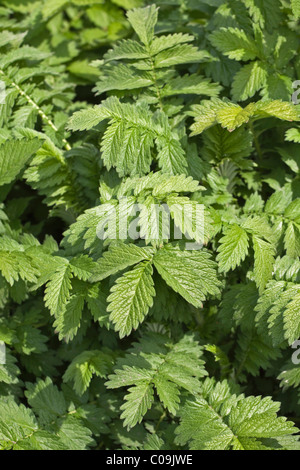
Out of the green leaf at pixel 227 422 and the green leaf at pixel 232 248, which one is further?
the green leaf at pixel 232 248

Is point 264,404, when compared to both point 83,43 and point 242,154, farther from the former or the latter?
point 83,43

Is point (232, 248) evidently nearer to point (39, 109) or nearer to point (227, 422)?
point (227, 422)

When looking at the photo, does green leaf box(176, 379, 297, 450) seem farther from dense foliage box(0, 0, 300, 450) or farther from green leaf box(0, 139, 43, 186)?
green leaf box(0, 139, 43, 186)

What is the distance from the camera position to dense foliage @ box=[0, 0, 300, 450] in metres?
2.19

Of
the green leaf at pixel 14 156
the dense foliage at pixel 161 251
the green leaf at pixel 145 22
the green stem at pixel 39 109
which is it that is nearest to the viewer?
the dense foliage at pixel 161 251

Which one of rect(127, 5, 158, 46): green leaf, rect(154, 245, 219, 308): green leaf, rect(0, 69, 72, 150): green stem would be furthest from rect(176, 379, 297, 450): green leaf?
rect(127, 5, 158, 46): green leaf

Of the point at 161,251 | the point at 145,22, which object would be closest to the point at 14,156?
the point at 161,251

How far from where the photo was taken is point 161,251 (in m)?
2.22

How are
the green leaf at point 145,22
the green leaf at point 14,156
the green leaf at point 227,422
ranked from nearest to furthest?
the green leaf at point 227,422 < the green leaf at point 14,156 < the green leaf at point 145,22

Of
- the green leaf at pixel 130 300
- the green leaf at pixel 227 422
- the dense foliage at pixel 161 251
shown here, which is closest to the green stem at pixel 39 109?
the dense foliage at pixel 161 251

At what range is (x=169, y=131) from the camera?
2.50 meters

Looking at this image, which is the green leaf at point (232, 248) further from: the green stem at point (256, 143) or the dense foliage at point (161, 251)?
the green stem at point (256, 143)

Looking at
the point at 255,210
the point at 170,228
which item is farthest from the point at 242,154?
the point at 170,228

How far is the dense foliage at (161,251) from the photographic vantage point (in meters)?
2.19
